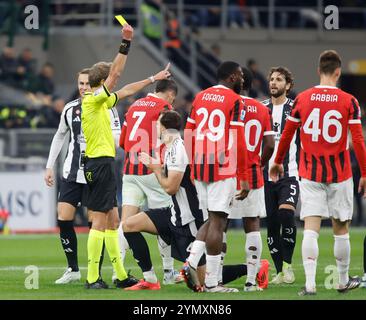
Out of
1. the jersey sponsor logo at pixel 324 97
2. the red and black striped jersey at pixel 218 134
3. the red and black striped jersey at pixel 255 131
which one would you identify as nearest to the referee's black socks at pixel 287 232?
the red and black striped jersey at pixel 255 131

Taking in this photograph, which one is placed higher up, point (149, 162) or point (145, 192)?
point (149, 162)

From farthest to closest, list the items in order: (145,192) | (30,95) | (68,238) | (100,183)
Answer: (30,95) < (145,192) < (68,238) < (100,183)

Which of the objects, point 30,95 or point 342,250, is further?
point 30,95

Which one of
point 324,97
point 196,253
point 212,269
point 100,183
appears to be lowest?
point 212,269

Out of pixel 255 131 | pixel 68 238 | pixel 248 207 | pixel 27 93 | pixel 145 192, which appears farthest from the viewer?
pixel 27 93

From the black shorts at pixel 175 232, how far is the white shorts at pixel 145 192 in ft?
3.32

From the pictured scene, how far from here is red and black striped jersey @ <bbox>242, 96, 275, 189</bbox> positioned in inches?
503

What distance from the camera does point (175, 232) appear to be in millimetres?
12461

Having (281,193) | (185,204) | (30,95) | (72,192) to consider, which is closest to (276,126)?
(281,193)

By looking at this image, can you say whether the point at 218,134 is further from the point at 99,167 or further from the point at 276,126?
the point at 276,126

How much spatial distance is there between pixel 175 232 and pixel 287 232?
78.0 inches

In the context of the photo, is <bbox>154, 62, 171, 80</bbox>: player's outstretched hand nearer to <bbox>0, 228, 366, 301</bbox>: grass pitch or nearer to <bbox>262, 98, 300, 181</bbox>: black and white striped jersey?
<bbox>262, 98, 300, 181</bbox>: black and white striped jersey

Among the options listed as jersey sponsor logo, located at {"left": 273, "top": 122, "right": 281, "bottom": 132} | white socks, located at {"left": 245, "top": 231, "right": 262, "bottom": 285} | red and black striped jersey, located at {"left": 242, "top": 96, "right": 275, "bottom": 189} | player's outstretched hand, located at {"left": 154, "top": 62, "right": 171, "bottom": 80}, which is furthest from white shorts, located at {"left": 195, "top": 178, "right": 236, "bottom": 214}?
jersey sponsor logo, located at {"left": 273, "top": 122, "right": 281, "bottom": 132}
